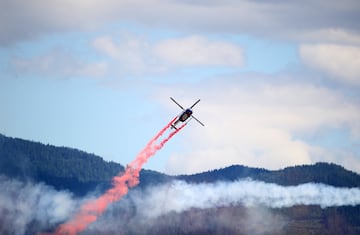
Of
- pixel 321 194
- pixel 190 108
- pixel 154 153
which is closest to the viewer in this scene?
pixel 190 108

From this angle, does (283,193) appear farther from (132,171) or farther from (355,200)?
(132,171)

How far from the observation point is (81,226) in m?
178

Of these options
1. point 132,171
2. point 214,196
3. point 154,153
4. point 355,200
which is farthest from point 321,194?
point 154,153

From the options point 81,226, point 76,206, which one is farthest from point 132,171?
point 76,206

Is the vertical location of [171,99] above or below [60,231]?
above

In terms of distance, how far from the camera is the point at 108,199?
191 m

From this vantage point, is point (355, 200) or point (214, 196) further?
point (214, 196)

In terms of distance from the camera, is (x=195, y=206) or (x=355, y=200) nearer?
(x=355, y=200)

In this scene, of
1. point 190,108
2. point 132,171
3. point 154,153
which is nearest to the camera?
point 190,108

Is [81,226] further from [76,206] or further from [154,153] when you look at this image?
[154,153]

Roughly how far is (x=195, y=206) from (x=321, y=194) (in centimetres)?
2499

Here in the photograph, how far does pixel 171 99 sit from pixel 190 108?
2672 mm

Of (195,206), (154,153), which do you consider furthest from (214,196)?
(154,153)

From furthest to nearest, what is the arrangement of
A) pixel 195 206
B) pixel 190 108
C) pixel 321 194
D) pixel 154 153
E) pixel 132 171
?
pixel 195 206 → pixel 321 194 → pixel 132 171 → pixel 154 153 → pixel 190 108
